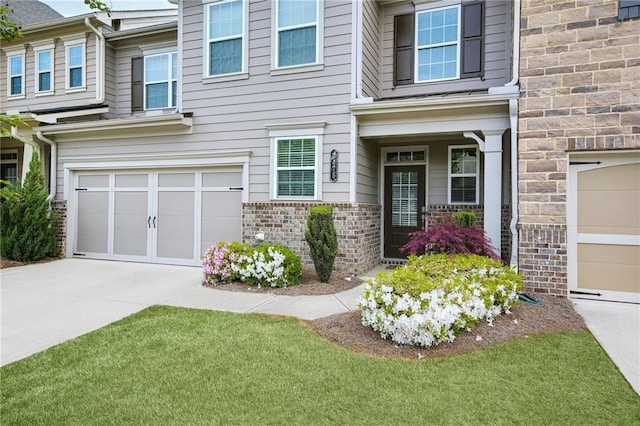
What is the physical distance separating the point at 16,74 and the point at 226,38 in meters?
8.17

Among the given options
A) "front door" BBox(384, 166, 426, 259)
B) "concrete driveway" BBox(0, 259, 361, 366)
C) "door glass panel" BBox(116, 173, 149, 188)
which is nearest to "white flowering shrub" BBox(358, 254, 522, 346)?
"concrete driveway" BBox(0, 259, 361, 366)

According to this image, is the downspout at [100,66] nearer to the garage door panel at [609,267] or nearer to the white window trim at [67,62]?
the white window trim at [67,62]

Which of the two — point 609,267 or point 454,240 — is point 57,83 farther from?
point 609,267

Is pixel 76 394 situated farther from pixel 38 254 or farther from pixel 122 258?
pixel 38 254

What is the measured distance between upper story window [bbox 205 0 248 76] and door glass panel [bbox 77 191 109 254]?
436 centimetres

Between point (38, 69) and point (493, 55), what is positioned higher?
point (38, 69)

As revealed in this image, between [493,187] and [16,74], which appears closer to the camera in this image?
[493,187]

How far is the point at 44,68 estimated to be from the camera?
11273 mm

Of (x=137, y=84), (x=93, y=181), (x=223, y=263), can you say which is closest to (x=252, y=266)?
(x=223, y=263)

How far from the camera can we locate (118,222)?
9289 mm

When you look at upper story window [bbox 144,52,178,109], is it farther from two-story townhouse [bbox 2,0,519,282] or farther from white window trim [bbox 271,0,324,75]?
white window trim [bbox 271,0,324,75]

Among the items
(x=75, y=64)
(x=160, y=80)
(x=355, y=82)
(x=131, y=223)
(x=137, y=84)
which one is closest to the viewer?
(x=355, y=82)

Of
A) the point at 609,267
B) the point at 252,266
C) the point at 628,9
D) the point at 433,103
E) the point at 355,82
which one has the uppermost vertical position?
the point at 628,9

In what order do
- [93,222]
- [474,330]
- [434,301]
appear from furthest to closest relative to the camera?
[93,222], [474,330], [434,301]
